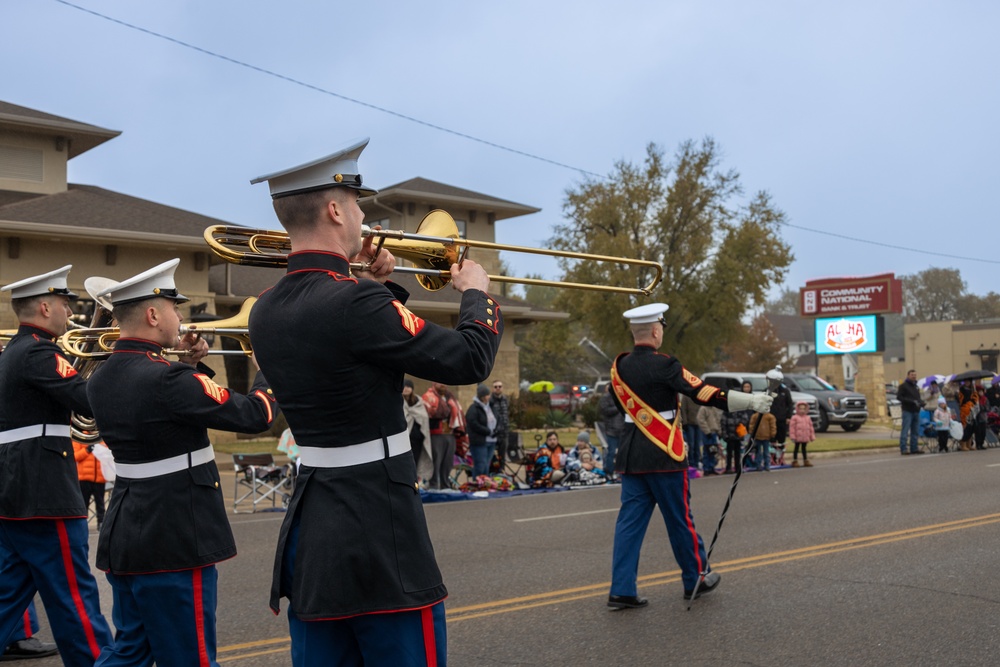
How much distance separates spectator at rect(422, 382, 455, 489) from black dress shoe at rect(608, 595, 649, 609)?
9.57 metres

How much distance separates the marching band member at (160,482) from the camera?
4184mm

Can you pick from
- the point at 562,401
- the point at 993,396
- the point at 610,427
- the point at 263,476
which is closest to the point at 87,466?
the point at 263,476

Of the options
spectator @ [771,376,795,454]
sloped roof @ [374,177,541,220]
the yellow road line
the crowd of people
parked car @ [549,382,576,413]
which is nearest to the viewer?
the yellow road line

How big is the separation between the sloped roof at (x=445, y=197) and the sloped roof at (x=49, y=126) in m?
8.43

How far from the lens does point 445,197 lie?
105ft

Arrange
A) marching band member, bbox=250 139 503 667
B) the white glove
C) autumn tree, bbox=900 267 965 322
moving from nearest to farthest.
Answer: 1. marching band member, bbox=250 139 503 667
2. the white glove
3. autumn tree, bbox=900 267 965 322

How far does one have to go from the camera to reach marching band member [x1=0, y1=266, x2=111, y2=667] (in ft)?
17.1

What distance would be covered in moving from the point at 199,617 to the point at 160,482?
0.57 m

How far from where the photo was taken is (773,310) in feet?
412

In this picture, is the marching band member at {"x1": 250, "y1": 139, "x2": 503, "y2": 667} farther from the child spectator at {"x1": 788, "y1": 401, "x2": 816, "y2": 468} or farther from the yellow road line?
the child spectator at {"x1": 788, "y1": 401, "x2": 816, "y2": 468}

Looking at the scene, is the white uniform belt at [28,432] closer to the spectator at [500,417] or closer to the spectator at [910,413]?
the spectator at [500,417]

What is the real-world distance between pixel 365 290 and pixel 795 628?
4.56 m

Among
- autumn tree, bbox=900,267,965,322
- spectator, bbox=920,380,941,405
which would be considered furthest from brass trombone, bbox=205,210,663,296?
autumn tree, bbox=900,267,965,322

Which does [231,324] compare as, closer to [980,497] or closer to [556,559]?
[556,559]
